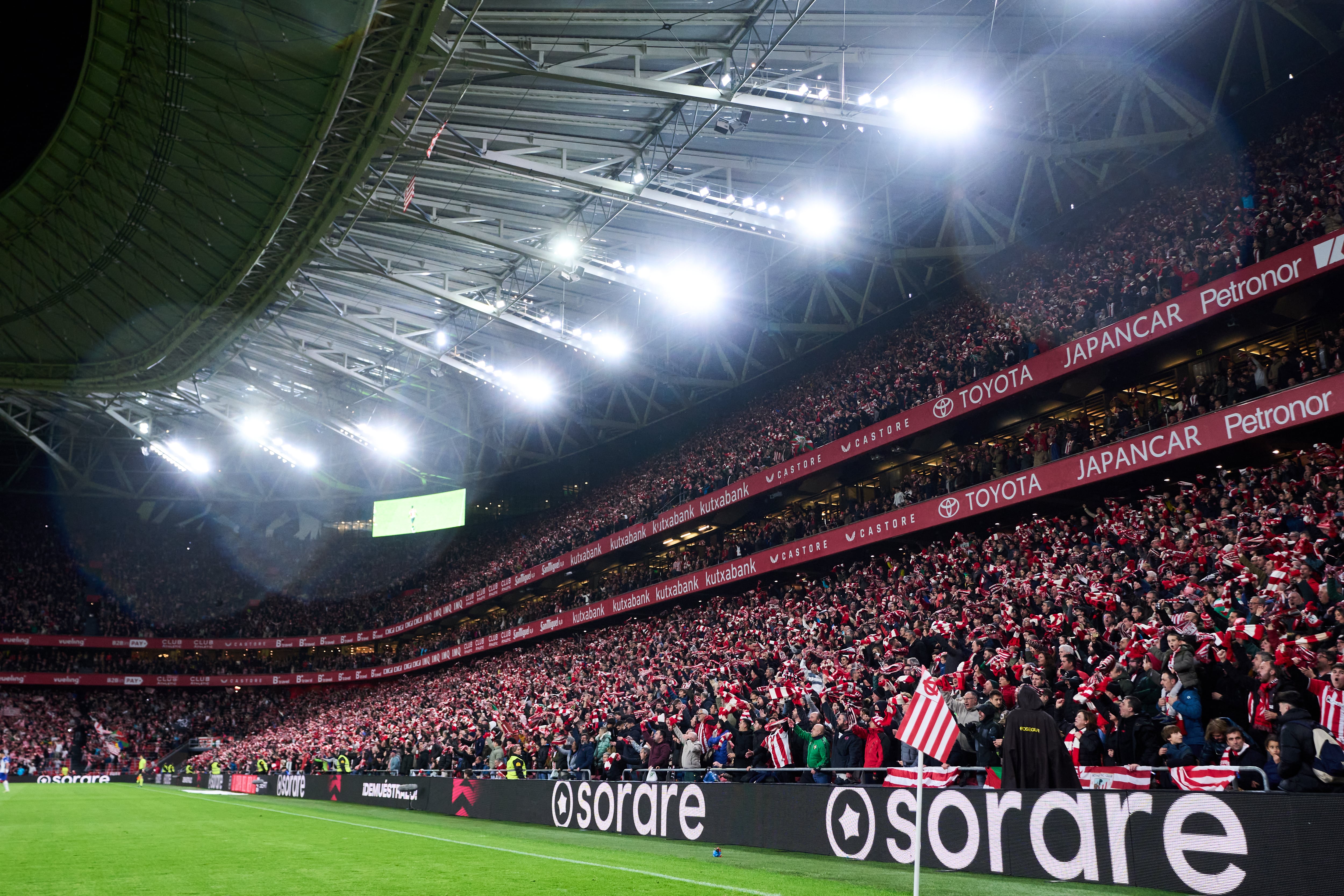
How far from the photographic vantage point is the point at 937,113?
2006 centimetres

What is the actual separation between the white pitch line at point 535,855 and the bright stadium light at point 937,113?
15.9m

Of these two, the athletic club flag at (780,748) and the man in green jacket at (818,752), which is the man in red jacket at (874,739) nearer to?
the man in green jacket at (818,752)

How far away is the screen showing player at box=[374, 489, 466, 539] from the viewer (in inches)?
2205

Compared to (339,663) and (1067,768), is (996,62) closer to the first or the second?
(1067,768)

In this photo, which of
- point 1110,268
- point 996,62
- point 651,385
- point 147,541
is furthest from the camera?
point 147,541

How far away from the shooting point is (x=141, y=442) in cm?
5591

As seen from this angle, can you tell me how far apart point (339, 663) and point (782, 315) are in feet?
138

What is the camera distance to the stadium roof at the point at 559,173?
64.9 feet

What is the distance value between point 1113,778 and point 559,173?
58.9ft

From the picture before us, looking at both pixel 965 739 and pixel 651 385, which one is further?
pixel 651 385

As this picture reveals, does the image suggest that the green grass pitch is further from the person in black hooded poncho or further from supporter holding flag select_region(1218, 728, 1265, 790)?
supporter holding flag select_region(1218, 728, 1265, 790)

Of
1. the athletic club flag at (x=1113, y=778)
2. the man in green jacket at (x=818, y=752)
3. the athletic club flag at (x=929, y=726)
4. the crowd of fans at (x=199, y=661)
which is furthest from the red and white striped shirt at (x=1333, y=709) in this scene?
the crowd of fans at (x=199, y=661)

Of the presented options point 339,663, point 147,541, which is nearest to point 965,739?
point 339,663

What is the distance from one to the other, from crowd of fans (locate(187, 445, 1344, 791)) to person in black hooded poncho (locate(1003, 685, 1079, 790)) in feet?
2.29
